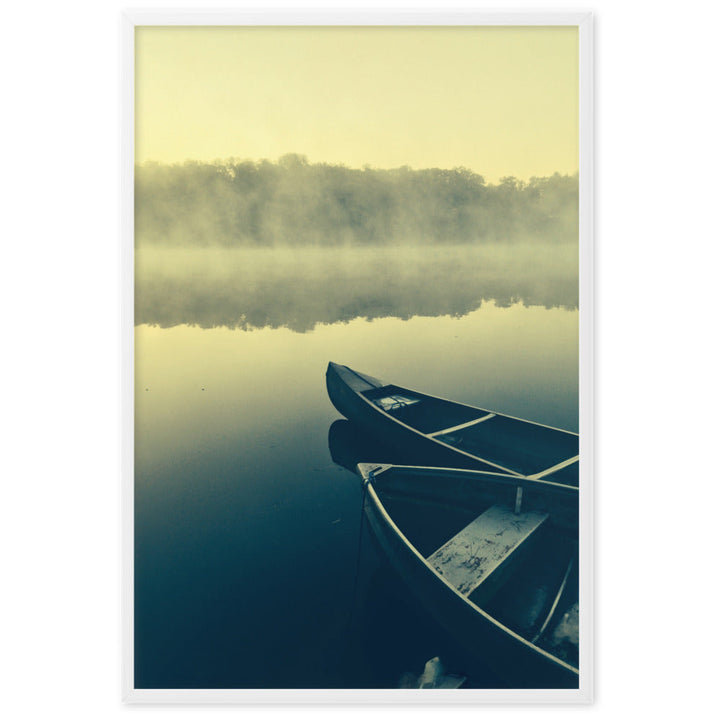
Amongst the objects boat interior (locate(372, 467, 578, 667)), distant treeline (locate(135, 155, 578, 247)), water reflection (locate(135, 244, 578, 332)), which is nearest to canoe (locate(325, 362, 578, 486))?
boat interior (locate(372, 467, 578, 667))

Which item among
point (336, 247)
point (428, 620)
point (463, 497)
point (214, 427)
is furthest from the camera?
point (214, 427)

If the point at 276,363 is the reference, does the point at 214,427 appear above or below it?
below

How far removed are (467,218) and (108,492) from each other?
149cm

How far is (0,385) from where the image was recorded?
1.38 metres

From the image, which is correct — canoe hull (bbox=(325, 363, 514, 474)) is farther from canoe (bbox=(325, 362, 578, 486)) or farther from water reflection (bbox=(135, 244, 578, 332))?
water reflection (bbox=(135, 244, 578, 332))

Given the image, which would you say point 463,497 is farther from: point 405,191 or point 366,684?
point 405,191

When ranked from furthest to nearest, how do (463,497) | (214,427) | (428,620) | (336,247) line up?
(214,427), (463,497), (336,247), (428,620)

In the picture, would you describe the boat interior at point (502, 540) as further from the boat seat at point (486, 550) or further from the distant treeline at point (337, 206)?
the distant treeline at point (337, 206)

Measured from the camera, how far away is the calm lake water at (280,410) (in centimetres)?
138

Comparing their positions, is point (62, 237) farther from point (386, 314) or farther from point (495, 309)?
point (495, 309)

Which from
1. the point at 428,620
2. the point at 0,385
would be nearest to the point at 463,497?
the point at 428,620

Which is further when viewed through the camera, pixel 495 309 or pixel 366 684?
pixel 495 309

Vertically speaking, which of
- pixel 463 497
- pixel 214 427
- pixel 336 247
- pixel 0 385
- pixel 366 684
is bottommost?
pixel 366 684

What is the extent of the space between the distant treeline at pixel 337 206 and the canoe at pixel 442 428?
→ 0.53 meters
